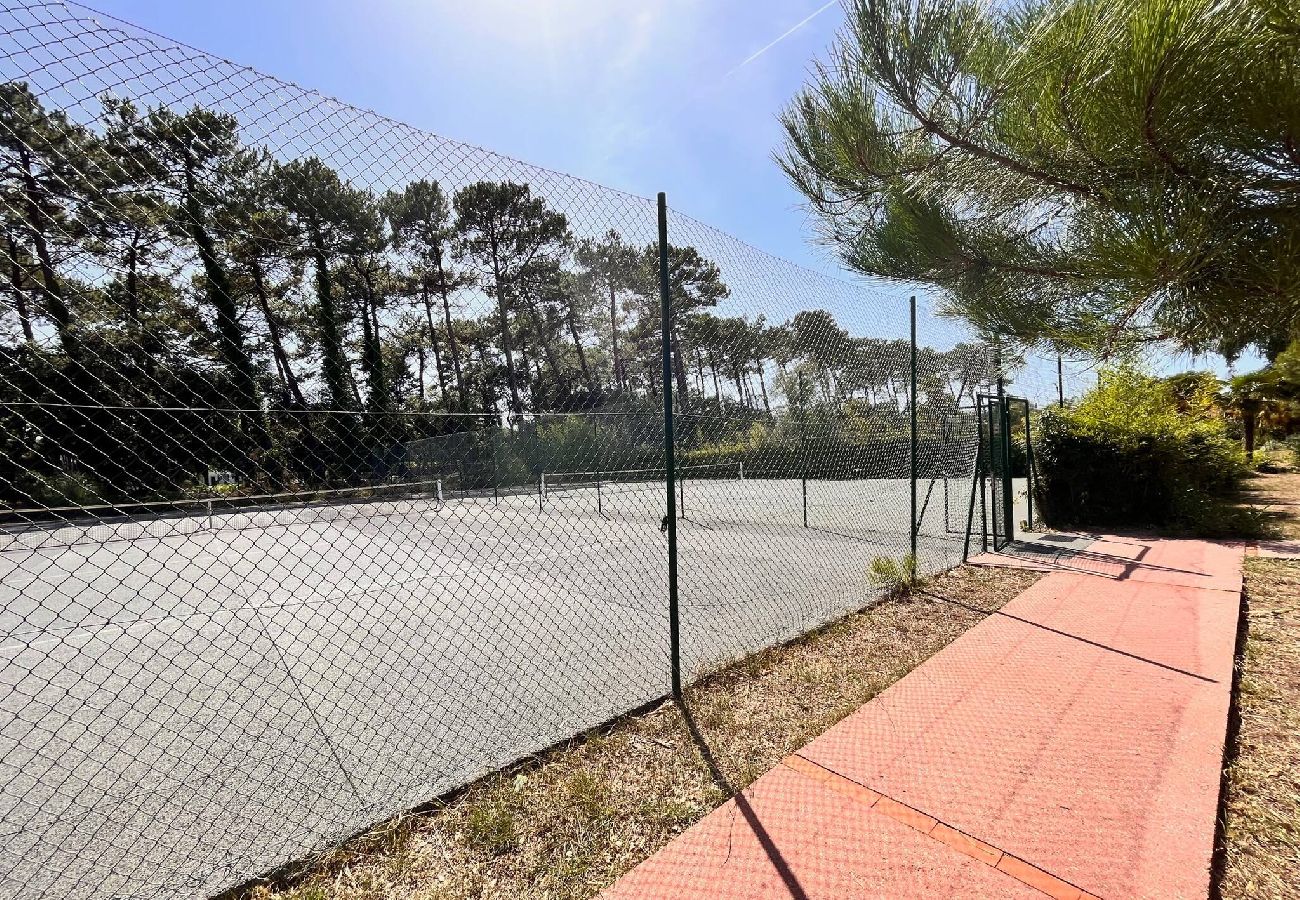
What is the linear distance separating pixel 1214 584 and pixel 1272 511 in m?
5.96

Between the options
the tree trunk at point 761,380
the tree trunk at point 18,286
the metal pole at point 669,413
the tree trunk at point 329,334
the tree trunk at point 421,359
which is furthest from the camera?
the tree trunk at point 761,380

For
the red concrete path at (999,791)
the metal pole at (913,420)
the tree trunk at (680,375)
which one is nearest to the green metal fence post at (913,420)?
the metal pole at (913,420)

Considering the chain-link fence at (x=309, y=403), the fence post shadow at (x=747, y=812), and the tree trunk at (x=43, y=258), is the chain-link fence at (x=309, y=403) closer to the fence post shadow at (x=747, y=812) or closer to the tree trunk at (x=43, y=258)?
the tree trunk at (x=43, y=258)

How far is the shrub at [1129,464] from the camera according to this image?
6594 mm

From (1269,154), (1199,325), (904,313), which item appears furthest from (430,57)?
(904,313)

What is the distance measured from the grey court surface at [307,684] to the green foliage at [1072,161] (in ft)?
6.86

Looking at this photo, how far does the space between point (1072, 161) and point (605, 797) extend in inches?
106

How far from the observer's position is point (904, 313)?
418cm

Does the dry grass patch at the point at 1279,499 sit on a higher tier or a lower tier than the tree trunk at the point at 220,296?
lower

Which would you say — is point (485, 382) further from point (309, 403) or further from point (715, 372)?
point (715, 372)

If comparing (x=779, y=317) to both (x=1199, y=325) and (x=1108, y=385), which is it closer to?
(x=1199, y=325)

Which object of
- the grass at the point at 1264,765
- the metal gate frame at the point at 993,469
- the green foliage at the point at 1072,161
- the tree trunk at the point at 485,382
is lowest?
the grass at the point at 1264,765

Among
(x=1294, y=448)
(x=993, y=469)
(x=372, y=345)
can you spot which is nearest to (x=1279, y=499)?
(x=993, y=469)

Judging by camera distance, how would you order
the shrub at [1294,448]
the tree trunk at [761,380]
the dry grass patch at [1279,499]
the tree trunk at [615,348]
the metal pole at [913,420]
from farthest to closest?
the shrub at [1294,448], the dry grass patch at [1279,499], the metal pole at [913,420], the tree trunk at [761,380], the tree trunk at [615,348]
